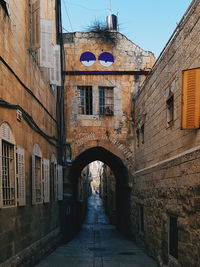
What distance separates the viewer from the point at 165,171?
8.22 m

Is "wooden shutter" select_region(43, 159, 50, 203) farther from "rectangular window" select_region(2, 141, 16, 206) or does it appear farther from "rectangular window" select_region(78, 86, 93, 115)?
"rectangular window" select_region(78, 86, 93, 115)

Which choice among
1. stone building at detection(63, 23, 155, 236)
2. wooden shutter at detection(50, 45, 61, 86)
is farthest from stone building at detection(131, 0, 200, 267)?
wooden shutter at detection(50, 45, 61, 86)

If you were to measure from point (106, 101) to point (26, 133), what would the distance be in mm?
6582

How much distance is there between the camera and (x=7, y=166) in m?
6.46

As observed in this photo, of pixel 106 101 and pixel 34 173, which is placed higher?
pixel 106 101

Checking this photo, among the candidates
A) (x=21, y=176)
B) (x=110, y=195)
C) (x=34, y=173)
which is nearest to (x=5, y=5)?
(x=21, y=176)

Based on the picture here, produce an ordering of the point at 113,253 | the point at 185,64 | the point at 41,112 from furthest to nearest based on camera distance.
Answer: the point at 113,253 → the point at 41,112 → the point at 185,64

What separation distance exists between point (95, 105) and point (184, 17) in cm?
700

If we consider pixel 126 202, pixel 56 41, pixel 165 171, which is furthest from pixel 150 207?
pixel 56 41

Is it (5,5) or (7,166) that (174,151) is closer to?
(7,166)

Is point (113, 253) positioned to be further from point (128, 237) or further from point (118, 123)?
point (118, 123)

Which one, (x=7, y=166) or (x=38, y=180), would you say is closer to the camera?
(x=7, y=166)

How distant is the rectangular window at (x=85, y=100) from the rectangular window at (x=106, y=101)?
0.41 metres

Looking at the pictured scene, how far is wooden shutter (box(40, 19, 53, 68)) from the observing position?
876 centimetres
